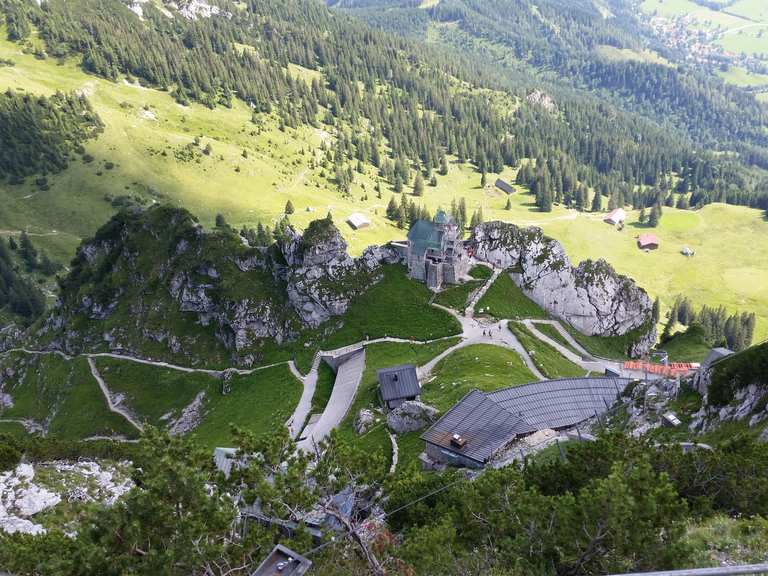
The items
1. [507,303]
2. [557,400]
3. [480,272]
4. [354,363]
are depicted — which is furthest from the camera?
[480,272]

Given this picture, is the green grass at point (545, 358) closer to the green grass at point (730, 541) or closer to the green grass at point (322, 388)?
the green grass at point (322, 388)

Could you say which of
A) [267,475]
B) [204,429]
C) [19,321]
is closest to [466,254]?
[204,429]

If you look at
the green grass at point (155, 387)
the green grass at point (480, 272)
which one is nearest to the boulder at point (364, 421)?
the green grass at point (155, 387)

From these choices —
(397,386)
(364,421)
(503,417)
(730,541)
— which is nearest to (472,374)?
(397,386)

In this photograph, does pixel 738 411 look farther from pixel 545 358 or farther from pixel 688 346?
pixel 688 346

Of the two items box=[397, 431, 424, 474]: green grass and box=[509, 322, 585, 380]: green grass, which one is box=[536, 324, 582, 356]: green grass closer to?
box=[509, 322, 585, 380]: green grass

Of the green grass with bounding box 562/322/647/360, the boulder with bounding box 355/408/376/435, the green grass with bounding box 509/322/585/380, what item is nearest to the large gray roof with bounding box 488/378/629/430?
the green grass with bounding box 509/322/585/380
